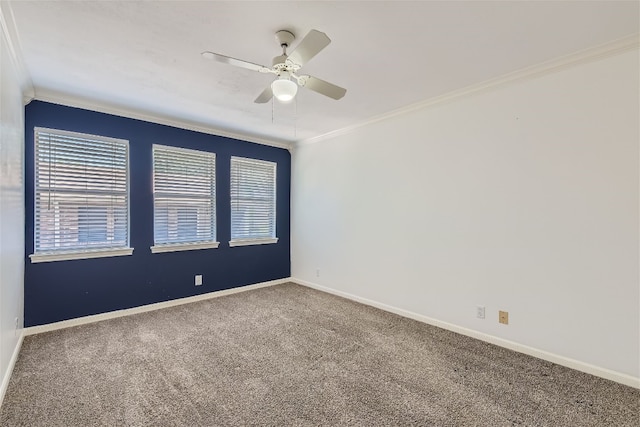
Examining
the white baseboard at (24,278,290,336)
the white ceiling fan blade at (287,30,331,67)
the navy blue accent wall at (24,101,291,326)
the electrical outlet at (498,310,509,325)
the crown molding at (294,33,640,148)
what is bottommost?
the white baseboard at (24,278,290,336)

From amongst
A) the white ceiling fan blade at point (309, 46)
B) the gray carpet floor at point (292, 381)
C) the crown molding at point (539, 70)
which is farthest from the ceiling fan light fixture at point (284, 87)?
the gray carpet floor at point (292, 381)

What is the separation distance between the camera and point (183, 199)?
3961 mm

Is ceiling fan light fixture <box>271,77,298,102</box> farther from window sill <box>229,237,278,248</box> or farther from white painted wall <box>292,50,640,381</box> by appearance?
window sill <box>229,237,278,248</box>

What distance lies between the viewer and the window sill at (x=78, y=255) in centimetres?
297

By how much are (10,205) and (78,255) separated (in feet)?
3.78

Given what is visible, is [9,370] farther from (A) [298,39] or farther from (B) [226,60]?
(A) [298,39]

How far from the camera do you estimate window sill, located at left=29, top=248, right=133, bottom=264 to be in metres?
2.97

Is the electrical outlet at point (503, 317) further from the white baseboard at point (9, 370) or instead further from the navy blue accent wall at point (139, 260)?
the white baseboard at point (9, 370)

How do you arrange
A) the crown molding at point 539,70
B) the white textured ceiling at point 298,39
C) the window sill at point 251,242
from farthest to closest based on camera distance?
1. the window sill at point 251,242
2. the crown molding at point 539,70
3. the white textured ceiling at point 298,39

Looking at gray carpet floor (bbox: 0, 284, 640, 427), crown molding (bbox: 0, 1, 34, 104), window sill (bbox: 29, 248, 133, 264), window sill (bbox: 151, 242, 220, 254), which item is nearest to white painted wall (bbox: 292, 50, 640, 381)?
gray carpet floor (bbox: 0, 284, 640, 427)

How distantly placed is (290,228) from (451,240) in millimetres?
2807

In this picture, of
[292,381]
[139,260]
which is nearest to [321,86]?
[292,381]

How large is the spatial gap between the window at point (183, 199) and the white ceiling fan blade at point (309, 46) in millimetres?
2670

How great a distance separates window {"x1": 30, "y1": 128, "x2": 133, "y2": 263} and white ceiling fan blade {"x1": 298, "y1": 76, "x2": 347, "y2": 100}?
2559 mm
